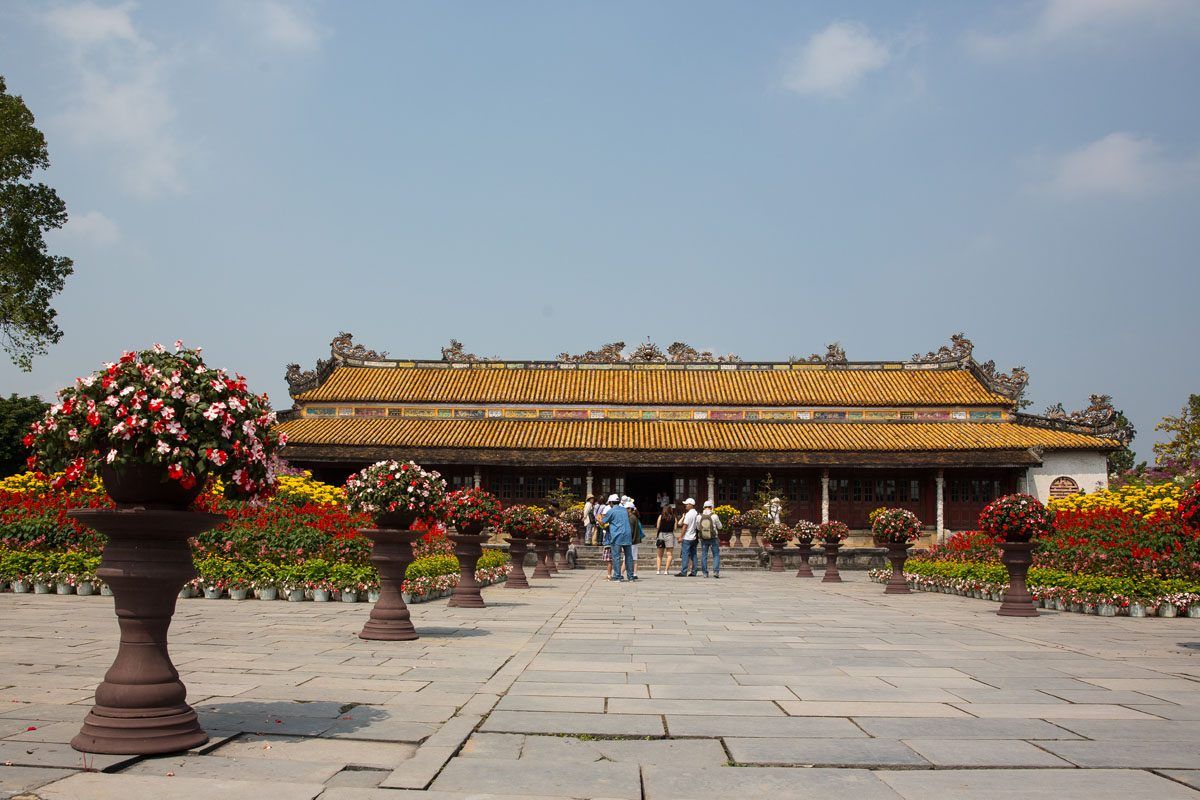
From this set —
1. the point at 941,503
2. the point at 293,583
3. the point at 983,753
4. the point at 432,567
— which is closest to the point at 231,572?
the point at 293,583

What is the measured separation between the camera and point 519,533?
1705cm

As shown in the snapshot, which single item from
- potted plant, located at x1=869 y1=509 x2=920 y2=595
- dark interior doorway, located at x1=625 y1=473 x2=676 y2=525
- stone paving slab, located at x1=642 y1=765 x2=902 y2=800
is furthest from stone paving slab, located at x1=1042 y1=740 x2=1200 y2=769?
→ dark interior doorway, located at x1=625 y1=473 x2=676 y2=525

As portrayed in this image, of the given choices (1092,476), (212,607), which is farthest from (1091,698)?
(1092,476)

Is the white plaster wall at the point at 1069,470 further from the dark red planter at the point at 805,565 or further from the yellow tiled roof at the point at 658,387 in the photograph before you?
the dark red planter at the point at 805,565

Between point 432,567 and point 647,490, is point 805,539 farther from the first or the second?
point 647,490

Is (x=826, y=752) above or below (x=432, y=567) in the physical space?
below

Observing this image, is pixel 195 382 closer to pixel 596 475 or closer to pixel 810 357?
pixel 596 475

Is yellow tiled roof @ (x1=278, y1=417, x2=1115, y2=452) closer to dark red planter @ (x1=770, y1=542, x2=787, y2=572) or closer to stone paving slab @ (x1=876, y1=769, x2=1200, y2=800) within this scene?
dark red planter @ (x1=770, y1=542, x2=787, y2=572)

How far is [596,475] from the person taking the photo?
36094 mm

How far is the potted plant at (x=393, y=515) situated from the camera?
347 inches

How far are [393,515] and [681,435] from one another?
28069mm

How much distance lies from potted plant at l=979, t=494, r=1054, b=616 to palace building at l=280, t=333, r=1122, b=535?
2215cm

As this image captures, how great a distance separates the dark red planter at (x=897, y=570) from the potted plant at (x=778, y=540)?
24.7 ft

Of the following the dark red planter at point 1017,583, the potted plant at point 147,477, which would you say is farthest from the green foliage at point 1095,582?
the potted plant at point 147,477
